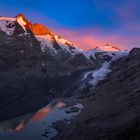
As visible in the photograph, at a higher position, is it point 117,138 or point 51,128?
point 117,138

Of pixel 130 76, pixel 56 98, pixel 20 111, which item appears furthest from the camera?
pixel 56 98

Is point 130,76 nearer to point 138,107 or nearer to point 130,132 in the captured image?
point 138,107

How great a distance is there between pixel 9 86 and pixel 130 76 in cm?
6624

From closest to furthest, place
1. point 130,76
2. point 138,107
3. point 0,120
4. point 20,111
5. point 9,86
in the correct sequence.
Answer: point 138,107, point 0,120, point 20,111, point 130,76, point 9,86

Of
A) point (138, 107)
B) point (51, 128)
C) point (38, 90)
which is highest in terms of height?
point (138, 107)

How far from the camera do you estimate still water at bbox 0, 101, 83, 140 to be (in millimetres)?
86338

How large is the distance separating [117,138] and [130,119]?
11129 mm

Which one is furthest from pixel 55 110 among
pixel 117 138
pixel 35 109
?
pixel 117 138

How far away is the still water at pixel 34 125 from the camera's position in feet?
283

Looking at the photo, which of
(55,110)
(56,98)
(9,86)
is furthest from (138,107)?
(9,86)

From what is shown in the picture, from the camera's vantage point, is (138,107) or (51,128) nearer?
(138,107)

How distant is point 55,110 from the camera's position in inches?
5256

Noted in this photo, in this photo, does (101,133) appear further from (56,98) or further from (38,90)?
(38,90)

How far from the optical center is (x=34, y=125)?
336ft
